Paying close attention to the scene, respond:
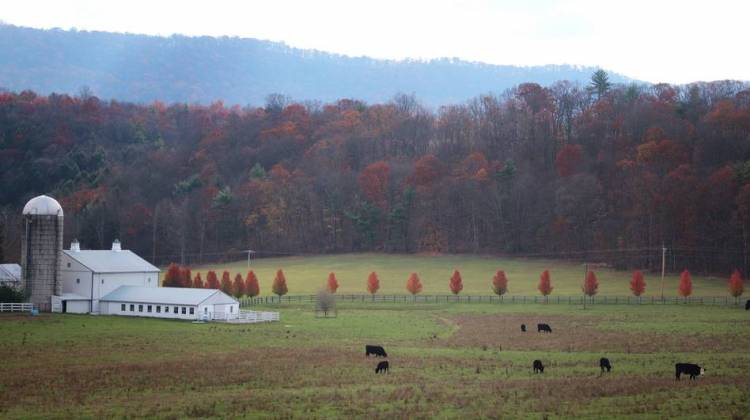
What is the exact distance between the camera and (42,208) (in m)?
69.0

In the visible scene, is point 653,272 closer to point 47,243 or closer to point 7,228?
point 47,243

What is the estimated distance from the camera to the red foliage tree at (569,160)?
123m

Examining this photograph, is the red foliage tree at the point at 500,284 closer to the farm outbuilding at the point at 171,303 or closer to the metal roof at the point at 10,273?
the farm outbuilding at the point at 171,303

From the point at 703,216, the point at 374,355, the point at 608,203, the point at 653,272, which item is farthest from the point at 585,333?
the point at 608,203

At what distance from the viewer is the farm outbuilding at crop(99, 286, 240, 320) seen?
6644 cm

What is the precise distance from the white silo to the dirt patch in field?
1187 inches

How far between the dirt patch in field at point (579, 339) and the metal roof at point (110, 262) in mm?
27745

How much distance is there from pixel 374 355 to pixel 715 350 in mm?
16282

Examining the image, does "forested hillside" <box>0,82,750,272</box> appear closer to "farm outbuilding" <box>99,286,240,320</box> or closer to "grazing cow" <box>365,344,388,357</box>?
"farm outbuilding" <box>99,286,240,320</box>

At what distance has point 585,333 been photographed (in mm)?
54594

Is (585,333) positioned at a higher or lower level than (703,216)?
lower

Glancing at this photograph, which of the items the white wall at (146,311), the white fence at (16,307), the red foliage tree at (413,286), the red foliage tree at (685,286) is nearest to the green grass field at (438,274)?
the red foliage tree at (413,286)

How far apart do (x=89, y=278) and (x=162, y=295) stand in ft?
20.8

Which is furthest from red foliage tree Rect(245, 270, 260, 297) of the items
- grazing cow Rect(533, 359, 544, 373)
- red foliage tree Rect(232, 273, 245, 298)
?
grazing cow Rect(533, 359, 544, 373)
